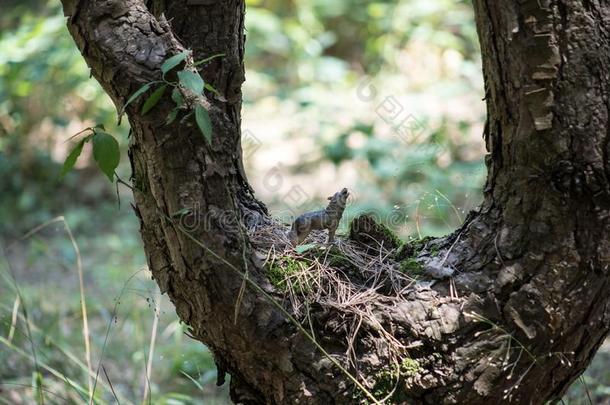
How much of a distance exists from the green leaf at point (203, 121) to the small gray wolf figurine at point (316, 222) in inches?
22.3

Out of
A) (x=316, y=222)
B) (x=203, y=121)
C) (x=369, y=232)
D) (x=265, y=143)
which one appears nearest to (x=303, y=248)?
(x=316, y=222)

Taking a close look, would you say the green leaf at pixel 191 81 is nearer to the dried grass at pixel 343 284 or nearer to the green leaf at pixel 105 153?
the green leaf at pixel 105 153

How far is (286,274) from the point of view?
203cm

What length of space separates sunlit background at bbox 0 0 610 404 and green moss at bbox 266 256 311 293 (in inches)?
81.1

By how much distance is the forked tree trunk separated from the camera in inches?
70.4

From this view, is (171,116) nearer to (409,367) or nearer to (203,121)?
(203,121)

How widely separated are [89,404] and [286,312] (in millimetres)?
1099

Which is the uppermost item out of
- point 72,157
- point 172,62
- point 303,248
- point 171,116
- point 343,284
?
point 172,62

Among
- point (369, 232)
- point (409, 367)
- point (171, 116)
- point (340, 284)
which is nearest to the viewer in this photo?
point (171, 116)

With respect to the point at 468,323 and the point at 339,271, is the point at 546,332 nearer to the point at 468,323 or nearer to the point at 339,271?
the point at 468,323

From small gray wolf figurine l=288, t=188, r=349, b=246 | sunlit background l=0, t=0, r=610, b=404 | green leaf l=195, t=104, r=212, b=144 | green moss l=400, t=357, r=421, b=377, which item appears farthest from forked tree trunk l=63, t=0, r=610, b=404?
sunlit background l=0, t=0, r=610, b=404

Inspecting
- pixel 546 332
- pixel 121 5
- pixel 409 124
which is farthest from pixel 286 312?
pixel 409 124

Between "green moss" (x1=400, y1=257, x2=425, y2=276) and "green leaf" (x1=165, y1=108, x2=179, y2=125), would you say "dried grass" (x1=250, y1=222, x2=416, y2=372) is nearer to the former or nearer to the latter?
"green moss" (x1=400, y1=257, x2=425, y2=276)

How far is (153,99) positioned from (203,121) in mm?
154
